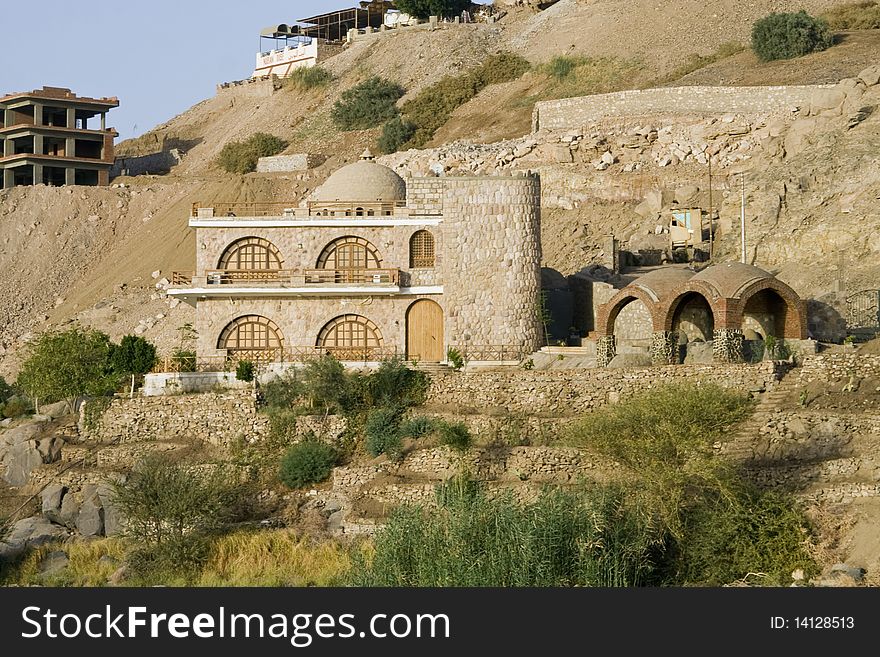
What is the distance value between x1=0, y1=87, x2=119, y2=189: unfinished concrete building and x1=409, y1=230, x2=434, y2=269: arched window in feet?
151

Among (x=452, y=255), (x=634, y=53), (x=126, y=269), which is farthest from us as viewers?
(x=634, y=53)

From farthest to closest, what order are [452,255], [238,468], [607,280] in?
[607,280], [452,255], [238,468]

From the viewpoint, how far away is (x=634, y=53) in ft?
289

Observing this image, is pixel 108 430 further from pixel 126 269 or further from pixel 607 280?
pixel 126 269

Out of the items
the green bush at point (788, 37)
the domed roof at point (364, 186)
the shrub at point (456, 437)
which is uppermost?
the green bush at point (788, 37)

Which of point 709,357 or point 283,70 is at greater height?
point 283,70

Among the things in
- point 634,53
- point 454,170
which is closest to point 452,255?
point 454,170

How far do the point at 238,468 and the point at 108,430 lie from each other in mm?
4399

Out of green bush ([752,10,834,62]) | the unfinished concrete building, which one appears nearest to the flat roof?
the unfinished concrete building

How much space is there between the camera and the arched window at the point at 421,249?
144ft

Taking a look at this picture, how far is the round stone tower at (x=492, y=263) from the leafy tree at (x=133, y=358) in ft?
27.9

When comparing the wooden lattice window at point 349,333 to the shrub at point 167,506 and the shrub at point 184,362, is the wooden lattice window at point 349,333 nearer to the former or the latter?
the shrub at point 184,362

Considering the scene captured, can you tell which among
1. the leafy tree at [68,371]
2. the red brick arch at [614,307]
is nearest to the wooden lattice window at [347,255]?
the red brick arch at [614,307]

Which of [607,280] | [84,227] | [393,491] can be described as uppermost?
[84,227]
